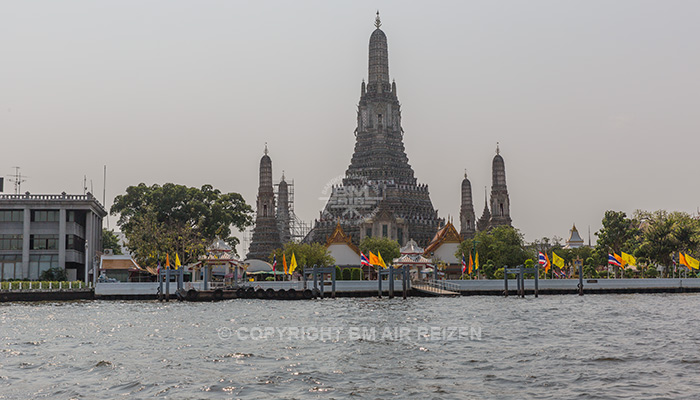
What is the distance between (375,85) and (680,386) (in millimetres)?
132441

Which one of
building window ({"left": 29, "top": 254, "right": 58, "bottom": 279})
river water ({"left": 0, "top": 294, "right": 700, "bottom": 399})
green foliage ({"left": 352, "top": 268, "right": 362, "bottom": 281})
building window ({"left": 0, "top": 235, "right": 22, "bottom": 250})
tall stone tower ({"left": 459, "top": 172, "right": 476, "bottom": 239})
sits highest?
tall stone tower ({"left": 459, "top": 172, "right": 476, "bottom": 239})

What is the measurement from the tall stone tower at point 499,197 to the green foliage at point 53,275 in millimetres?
77335

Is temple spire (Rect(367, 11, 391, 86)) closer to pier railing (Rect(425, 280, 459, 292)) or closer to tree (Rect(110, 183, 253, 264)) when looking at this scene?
tree (Rect(110, 183, 253, 264))

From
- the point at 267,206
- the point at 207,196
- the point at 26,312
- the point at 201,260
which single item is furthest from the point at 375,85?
the point at 26,312

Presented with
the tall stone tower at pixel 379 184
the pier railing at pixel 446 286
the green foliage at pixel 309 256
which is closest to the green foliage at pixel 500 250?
the pier railing at pixel 446 286

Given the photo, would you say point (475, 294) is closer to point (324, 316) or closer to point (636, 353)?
point (324, 316)

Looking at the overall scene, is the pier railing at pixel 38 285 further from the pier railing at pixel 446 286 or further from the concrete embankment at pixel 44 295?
the pier railing at pixel 446 286

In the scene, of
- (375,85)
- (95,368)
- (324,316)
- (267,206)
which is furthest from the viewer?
(375,85)

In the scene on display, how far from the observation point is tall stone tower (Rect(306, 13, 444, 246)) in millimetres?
138750

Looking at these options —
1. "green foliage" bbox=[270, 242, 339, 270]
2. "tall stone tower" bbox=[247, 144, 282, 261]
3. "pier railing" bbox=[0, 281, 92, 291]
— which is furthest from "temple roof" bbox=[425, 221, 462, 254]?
"pier railing" bbox=[0, 281, 92, 291]

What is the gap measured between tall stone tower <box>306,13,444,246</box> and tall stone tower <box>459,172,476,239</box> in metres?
4.93

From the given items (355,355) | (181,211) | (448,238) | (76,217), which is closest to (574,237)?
(448,238)

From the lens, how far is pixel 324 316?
5162cm

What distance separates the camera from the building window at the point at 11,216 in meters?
87.4
